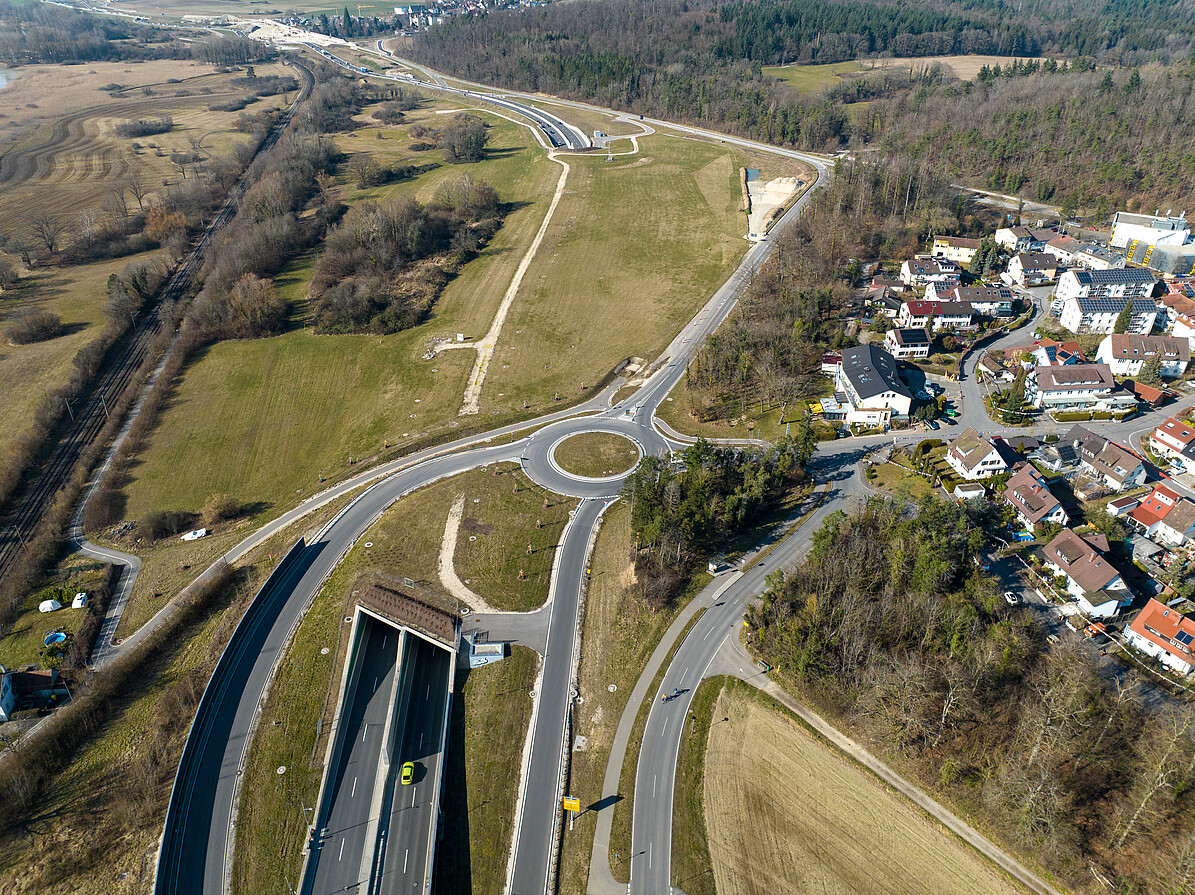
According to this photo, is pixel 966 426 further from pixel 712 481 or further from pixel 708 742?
pixel 708 742

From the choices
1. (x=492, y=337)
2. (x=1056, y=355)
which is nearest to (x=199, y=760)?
(x=492, y=337)

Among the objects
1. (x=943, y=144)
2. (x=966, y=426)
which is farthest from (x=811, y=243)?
(x=943, y=144)

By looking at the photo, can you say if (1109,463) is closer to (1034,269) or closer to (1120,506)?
(1120,506)

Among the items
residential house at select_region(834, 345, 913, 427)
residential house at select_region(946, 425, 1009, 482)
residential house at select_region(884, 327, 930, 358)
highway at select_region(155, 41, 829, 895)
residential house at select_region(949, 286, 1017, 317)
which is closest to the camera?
highway at select_region(155, 41, 829, 895)

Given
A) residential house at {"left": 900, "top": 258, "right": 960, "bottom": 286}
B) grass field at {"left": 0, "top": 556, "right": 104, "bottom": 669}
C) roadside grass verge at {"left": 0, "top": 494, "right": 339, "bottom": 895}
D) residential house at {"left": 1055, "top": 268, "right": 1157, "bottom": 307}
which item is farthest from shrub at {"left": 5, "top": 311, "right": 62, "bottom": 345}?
residential house at {"left": 1055, "top": 268, "right": 1157, "bottom": 307}

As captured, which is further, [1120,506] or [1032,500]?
[1120,506]

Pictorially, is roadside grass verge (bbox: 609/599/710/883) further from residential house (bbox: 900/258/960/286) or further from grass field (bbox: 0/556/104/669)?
residential house (bbox: 900/258/960/286)
